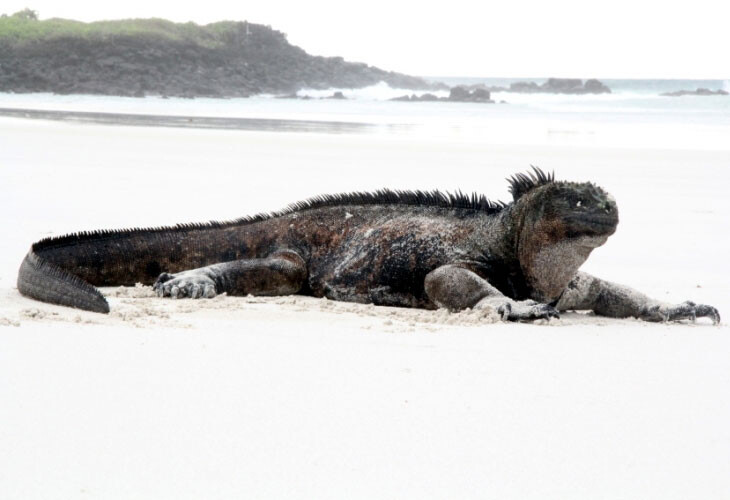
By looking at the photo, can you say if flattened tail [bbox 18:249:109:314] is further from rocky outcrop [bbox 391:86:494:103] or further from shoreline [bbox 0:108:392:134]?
rocky outcrop [bbox 391:86:494:103]

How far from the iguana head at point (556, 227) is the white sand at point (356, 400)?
0.34 meters

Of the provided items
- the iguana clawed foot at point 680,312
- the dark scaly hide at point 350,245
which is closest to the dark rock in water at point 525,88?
the dark scaly hide at point 350,245

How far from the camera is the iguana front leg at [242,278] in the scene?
6242mm

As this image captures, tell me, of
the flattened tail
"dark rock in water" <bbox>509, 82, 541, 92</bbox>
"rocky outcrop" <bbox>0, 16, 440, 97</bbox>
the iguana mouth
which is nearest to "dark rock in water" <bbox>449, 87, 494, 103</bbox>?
"rocky outcrop" <bbox>0, 16, 440, 97</bbox>

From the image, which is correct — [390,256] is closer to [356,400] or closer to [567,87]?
[356,400]

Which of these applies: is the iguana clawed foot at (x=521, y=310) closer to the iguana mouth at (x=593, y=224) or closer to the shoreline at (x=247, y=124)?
the iguana mouth at (x=593, y=224)

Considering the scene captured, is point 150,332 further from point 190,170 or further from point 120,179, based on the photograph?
point 190,170

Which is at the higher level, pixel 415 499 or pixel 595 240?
pixel 595 240

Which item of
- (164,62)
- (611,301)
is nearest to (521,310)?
(611,301)

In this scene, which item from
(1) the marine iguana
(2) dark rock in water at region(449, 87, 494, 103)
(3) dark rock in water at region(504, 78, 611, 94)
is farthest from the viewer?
(3) dark rock in water at region(504, 78, 611, 94)

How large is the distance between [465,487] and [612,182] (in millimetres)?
11236

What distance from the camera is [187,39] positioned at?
66.1 metres

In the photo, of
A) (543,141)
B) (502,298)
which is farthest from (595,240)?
(543,141)

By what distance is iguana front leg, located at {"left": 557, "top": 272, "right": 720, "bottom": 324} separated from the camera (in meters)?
6.16
